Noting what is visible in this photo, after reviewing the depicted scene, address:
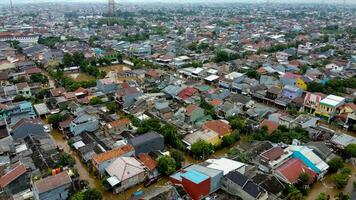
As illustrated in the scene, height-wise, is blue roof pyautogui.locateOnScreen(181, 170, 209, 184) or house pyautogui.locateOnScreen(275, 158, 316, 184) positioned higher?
blue roof pyautogui.locateOnScreen(181, 170, 209, 184)

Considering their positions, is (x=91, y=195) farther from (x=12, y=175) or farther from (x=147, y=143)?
(x=147, y=143)

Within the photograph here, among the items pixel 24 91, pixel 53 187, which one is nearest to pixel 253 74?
pixel 24 91

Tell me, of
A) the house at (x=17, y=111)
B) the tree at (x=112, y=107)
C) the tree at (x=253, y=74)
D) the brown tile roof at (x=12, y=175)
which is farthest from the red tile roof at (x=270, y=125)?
the house at (x=17, y=111)

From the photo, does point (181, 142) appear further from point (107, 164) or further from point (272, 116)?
point (272, 116)

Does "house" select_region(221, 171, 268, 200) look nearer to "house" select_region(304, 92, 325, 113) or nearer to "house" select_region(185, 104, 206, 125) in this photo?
"house" select_region(185, 104, 206, 125)

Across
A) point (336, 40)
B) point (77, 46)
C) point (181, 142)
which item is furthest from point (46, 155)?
point (336, 40)

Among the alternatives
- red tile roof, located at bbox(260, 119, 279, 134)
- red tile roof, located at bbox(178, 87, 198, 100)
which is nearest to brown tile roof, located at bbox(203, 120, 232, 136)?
red tile roof, located at bbox(260, 119, 279, 134)

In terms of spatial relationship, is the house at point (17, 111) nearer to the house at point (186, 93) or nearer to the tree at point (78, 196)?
the tree at point (78, 196)
